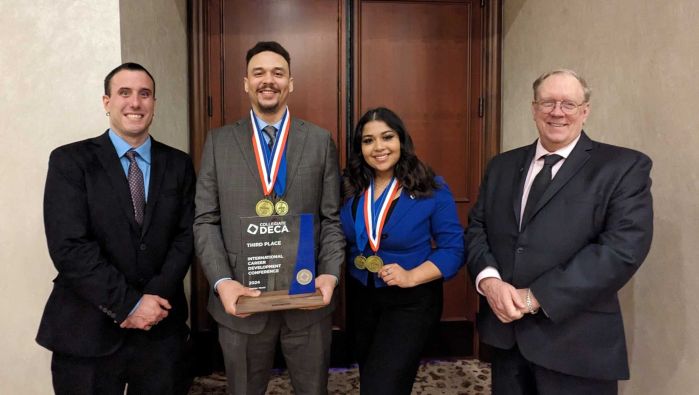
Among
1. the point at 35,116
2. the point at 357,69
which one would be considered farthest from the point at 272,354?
the point at 357,69

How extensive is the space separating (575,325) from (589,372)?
0.51ft

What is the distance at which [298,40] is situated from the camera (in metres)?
3.17

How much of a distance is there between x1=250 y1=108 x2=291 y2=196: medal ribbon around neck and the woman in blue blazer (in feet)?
1.16

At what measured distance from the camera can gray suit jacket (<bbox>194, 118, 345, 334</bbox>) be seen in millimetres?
1934

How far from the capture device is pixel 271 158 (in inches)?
78.2

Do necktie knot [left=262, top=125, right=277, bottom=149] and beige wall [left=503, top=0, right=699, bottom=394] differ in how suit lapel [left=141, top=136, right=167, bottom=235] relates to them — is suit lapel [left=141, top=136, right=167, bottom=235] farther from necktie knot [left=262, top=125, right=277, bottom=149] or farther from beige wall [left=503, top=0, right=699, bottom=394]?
beige wall [left=503, top=0, right=699, bottom=394]

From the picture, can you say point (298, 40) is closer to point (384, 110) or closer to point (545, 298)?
point (384, 110)

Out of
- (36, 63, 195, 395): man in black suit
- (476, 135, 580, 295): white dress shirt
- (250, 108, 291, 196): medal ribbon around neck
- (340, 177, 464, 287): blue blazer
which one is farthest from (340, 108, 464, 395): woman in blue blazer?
(36, 63, 195, 395): man in black suit

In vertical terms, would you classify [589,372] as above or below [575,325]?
below

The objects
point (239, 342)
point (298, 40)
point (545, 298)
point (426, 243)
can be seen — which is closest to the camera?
point (545, 298)

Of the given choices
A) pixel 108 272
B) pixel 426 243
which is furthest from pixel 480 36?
pixel 108 272

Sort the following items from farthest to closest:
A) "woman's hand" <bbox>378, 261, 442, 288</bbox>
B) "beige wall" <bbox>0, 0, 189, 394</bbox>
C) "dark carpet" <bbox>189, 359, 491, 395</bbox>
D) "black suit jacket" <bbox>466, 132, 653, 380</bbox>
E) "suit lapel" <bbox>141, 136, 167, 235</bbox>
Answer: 1. "dark carpet" <bbox>189, 359, 491, 395</bbox>
2. "beige wall" <bbox>0, 0, 189, 394</bbox>
3. "woman's hand" <bbox>378, 261, 442, 288</bbox>
4. "suit lapel" <bbox>141, 136, 167, 235</bbox>
5. "black suit jacket" <bbox>466, 132, 653, 380</bbox>

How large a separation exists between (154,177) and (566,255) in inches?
62.3

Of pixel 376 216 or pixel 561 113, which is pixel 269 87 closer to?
pixel 376 216
